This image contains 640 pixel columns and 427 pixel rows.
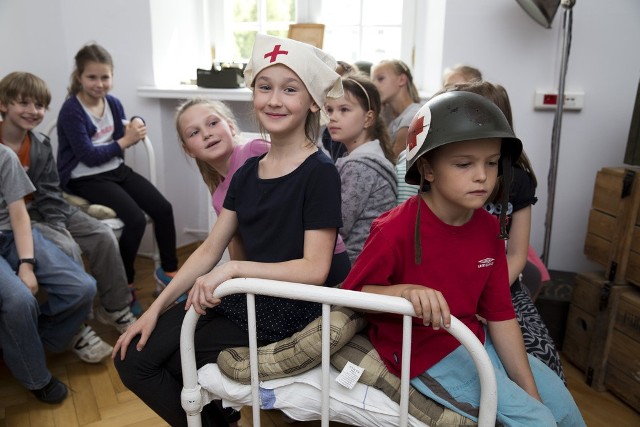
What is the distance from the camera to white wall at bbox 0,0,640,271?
2508mm

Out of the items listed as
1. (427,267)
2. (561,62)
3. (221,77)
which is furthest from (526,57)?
(427,267)

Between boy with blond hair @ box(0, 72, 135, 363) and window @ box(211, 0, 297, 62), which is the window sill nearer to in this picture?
window @ box(211, 0, 297, 62)

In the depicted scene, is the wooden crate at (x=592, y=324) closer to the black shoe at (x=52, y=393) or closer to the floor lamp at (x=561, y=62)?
the floor lamp at (x=561, y=62)

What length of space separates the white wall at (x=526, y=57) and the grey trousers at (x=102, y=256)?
1084 millimetres

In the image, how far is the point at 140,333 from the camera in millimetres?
1268

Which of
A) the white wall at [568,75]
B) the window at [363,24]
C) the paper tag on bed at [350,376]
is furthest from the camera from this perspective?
the window at [363,24]

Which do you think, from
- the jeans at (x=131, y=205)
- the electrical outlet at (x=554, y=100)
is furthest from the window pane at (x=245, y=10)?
the electrical outlet at (x=554, y=100)

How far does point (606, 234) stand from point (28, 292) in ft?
7.42

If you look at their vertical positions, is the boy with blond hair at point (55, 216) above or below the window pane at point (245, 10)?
below

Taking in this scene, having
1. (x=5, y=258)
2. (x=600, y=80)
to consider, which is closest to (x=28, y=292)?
(x=5, y=258)

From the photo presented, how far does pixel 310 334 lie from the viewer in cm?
106

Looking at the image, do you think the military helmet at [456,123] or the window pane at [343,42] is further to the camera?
the window pane at [343,42]

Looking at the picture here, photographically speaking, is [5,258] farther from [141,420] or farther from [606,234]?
[606,234]

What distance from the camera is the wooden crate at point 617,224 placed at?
6.48 ft
